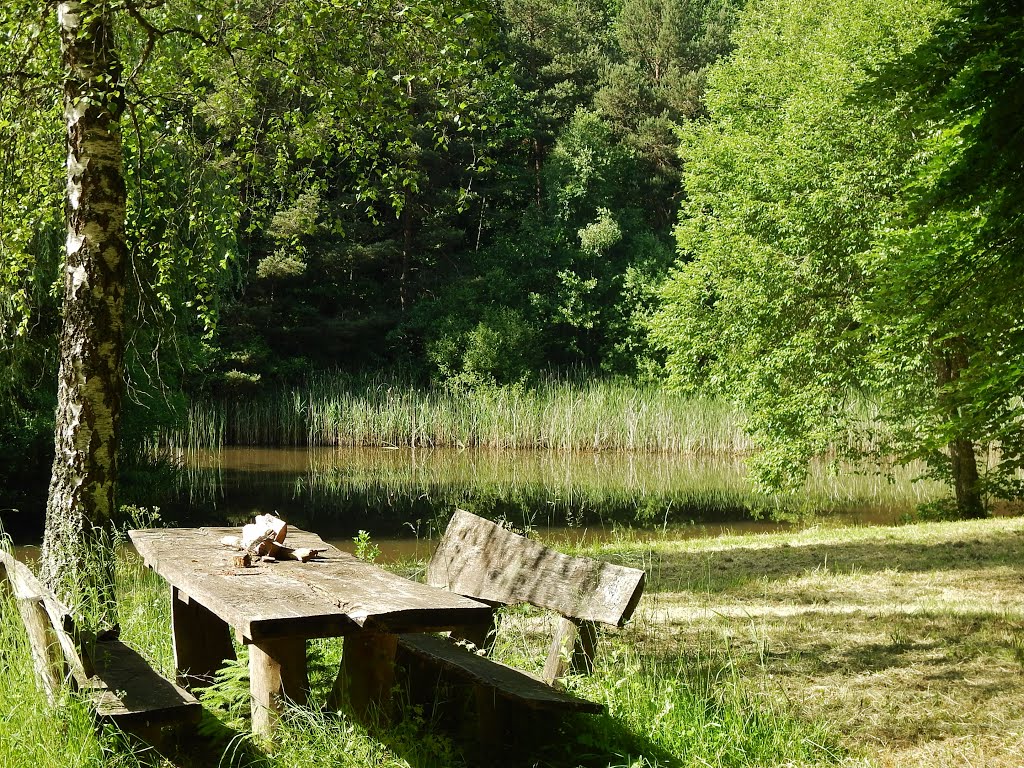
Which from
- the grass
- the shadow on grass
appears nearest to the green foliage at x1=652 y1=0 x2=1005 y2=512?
the shadow on grass

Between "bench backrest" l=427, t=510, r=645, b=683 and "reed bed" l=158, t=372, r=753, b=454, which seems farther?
"reed bed" l=158, t=372, r=753, b=454

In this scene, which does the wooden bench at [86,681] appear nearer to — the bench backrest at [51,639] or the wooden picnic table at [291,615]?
the bench backrest at [51,639]

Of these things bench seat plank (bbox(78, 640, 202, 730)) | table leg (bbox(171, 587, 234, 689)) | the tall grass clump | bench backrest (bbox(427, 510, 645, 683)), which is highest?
bench backrest (bbox(427, 510, 645, 683))

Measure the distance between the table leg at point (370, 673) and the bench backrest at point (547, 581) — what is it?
30.7 inches

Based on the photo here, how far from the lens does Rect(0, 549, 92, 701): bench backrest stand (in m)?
3.03

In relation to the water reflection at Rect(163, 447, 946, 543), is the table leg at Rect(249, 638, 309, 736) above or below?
above

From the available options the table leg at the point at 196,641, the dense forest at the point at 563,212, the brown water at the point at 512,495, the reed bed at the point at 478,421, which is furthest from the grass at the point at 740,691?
the reed bed at the point at 478,421

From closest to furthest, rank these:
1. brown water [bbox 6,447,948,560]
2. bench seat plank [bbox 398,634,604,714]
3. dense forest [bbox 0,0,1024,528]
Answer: bench seat plank [bbox 398,634,604,714]
dense forest [bbox 0,0,1024,528]
brown water [bbox 6,447,948,560]

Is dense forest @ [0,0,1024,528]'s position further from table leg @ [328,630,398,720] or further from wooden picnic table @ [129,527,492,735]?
table leg @ [328,630,398,720]

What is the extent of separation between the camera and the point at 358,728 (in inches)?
137

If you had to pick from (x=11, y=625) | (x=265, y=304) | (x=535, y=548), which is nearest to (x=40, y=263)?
(x=11, y=625)

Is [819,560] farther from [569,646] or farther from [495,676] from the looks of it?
[495,676]

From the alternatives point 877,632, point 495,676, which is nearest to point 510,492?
point 877,632

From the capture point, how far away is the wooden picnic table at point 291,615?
311 centimetres
